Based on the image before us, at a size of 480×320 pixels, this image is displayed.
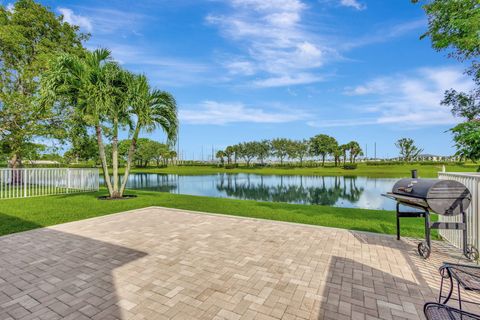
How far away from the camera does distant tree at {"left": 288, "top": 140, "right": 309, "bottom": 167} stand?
60188 mm

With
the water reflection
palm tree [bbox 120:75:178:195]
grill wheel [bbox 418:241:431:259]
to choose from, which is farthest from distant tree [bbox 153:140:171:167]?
grill wheel [bbox 418:241:431:259]

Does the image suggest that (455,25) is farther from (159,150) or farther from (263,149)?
(159,150)

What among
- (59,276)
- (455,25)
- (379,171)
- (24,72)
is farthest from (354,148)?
(59,276)

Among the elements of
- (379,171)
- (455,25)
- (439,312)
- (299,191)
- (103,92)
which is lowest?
(299,191)

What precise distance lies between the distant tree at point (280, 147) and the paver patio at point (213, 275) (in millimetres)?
57790

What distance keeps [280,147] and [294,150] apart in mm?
4062

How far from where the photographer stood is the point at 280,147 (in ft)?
203

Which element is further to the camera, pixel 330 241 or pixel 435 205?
pixel 330 241

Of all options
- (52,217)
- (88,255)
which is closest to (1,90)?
(52,217)

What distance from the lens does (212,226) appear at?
525cm

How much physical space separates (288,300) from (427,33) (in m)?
9.56

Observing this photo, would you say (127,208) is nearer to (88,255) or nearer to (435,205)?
(88,255)

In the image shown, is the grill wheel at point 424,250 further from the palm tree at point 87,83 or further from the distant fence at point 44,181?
the distant fence at point 44,181

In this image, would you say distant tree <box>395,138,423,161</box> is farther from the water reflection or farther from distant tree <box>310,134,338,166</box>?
the water reflection
